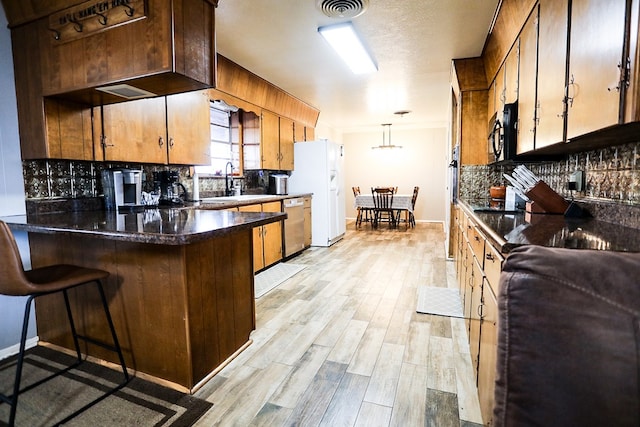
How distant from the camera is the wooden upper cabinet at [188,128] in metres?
2.96

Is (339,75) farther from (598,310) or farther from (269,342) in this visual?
(598,310)

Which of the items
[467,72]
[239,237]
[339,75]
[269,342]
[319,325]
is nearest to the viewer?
[239,237]

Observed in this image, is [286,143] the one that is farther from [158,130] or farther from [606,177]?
[606,177]

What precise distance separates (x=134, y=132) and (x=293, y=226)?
2546 millimetres

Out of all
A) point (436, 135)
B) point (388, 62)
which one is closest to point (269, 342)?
point (388, 62)

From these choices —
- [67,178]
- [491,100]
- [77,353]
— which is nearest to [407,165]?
[491,100]

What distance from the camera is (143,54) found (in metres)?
1.68

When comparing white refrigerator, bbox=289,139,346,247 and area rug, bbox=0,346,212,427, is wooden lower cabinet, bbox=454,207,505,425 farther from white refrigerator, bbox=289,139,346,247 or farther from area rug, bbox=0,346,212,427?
white refrigerator, bbox=289,139,346,247

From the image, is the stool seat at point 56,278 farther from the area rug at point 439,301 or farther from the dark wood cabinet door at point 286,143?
the dark wood cabinet door at point 286,143

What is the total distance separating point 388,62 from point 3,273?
3.76 m

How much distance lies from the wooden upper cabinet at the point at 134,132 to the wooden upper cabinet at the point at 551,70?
2.80m

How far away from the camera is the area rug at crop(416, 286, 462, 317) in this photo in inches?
108

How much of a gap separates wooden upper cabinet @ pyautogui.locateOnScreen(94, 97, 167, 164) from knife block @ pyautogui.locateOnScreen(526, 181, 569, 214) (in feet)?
9.24

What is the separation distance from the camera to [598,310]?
0.66 meters
